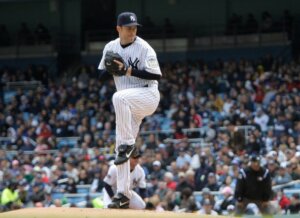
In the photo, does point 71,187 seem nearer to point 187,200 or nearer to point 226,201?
point 187,200

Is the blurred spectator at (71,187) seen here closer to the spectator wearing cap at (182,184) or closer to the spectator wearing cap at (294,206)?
the spectator wearing cap at (182,184)

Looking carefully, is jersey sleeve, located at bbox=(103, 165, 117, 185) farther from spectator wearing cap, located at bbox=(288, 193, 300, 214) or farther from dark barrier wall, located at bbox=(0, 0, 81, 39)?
dark barrier wall, located at bbox=(0, 0, 81, 39)

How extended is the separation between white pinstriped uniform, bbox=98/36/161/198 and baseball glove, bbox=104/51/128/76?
15 centimetres

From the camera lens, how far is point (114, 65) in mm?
8570

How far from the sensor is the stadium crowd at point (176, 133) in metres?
15.9

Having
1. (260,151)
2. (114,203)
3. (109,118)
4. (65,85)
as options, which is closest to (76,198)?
(260,151)

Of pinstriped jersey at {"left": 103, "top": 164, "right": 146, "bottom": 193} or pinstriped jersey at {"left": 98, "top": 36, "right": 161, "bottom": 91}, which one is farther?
pinstriped jersey at {"left": 103, "top": 164, "right": 146, "bottom": 193}

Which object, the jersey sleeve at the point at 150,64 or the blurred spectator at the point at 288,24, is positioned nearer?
the jersey sleeve at the point at 150,64

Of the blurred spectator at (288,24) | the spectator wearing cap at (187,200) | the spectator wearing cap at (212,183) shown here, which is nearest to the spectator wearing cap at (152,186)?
the spectator wearing cap at (187,200)

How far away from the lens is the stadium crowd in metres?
15.9

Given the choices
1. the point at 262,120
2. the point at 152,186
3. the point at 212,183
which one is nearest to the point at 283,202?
the point at 212,183

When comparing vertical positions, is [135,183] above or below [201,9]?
below

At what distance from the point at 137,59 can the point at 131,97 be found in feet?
1.28

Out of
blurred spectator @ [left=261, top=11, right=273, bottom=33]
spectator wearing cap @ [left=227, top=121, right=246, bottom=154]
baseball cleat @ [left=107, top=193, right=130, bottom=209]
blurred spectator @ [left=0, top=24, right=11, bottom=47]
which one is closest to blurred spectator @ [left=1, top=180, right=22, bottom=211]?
spectator wearing cap @ [left=227, top=121, right=246, bottom=154]
